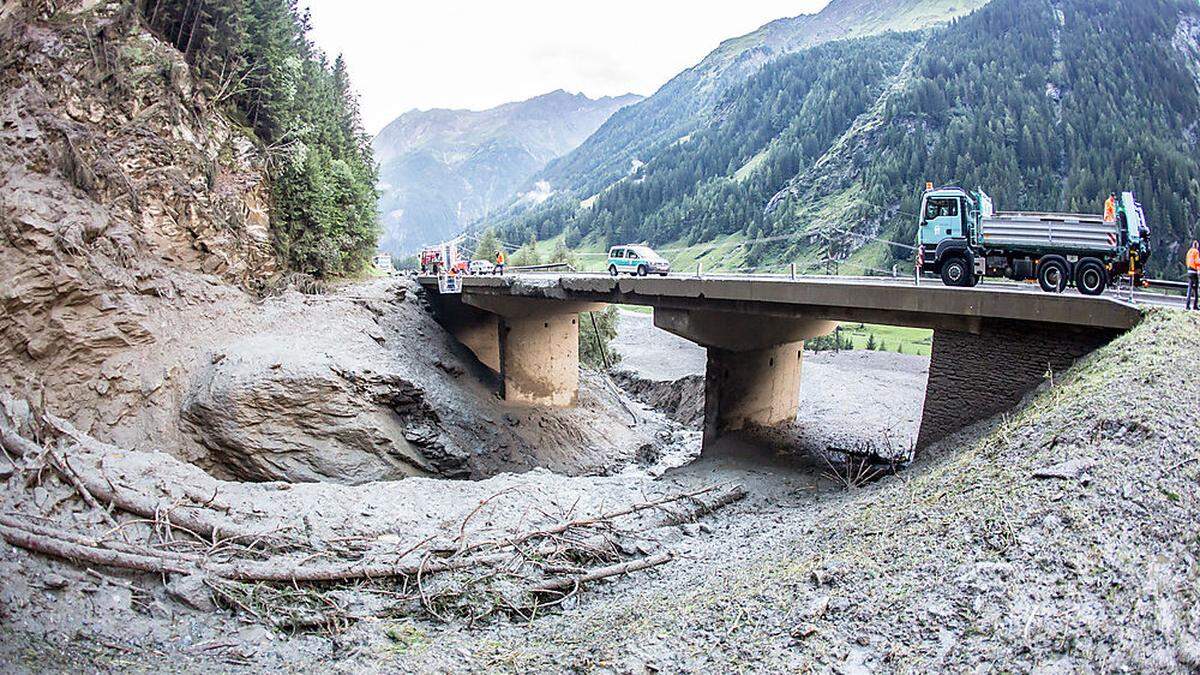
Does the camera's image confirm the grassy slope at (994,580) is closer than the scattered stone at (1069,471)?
Yes

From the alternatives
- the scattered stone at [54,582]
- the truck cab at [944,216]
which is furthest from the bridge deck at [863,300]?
the scattered stone at [54,582]

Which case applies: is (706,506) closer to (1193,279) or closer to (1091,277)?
(1193,279)

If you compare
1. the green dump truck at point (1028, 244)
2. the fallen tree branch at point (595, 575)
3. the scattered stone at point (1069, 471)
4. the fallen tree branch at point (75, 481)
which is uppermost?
the green dump truck at point (1028, 244)

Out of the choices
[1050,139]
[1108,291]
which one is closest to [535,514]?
[1108,291]

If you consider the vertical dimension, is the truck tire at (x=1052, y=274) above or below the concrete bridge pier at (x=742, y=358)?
above

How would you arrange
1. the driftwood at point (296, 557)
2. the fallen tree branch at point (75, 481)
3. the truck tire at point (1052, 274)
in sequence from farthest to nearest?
the truck tire at point (1052, 274), the fallen tree branch at point (75, 481), the driftwood at point (296, 557)

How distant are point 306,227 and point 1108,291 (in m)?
25.6

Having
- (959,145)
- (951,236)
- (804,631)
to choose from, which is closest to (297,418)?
(804,631)

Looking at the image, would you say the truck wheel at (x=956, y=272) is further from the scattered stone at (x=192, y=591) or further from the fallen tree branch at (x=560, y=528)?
the scattered stone at (x=192, y=591)

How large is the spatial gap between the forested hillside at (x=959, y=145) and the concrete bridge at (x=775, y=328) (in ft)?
200

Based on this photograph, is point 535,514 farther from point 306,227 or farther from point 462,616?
point 306,227

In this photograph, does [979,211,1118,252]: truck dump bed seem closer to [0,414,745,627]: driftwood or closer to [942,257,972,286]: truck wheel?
[942,257,972,286]: truck wheel

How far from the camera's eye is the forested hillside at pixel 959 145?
8912cm

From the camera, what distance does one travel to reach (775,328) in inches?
821
